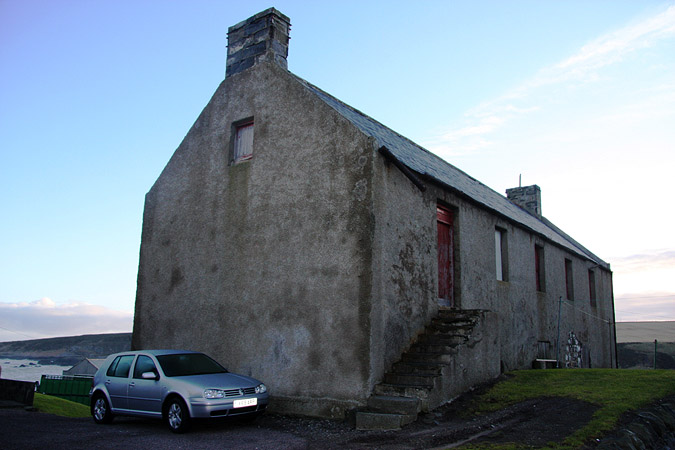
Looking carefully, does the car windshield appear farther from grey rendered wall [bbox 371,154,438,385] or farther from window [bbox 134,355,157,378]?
grey rendered wall [bbox 371,154,438,385]

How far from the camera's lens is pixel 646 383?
10.1 m

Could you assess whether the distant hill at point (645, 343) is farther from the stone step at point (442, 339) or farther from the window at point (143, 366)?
the window at point (143, 366)

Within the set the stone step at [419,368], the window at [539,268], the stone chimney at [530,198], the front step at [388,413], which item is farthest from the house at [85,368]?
the front step at [388,413]

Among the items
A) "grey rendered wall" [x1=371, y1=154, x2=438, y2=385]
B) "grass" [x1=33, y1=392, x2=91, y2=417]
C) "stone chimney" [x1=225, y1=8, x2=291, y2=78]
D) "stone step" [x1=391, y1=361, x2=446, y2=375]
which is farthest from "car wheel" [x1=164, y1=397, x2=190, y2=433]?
"stone chimney" [x1=225, y1=8, x2=291, y2=78]

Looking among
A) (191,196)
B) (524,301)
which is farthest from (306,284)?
(524,301)

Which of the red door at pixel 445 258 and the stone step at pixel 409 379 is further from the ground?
the red door at pixel 445 258

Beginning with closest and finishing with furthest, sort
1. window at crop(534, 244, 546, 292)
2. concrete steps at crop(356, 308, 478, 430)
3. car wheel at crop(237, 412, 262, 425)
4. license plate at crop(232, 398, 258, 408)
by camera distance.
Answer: concrete steps at crop(356, 308, 478, 430), license plate at crop(232, 398, 258, 408), car wheel at crop(237, 412, 262, 425), window at crop(534, 244, 546, 292)

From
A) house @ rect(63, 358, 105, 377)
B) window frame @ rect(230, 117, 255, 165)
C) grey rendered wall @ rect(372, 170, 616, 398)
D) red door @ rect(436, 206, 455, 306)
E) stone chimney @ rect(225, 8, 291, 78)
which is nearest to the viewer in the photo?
grey rendered wall @ rect(372, 170, 616, 398)

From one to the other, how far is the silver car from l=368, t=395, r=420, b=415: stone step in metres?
1.96

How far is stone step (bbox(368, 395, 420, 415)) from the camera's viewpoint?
28.4 feet

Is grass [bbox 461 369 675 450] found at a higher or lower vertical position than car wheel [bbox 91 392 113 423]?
higher

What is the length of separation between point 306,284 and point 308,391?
2.11 meters

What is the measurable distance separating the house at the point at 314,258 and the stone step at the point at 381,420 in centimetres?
6

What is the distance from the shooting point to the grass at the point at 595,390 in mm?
8227
